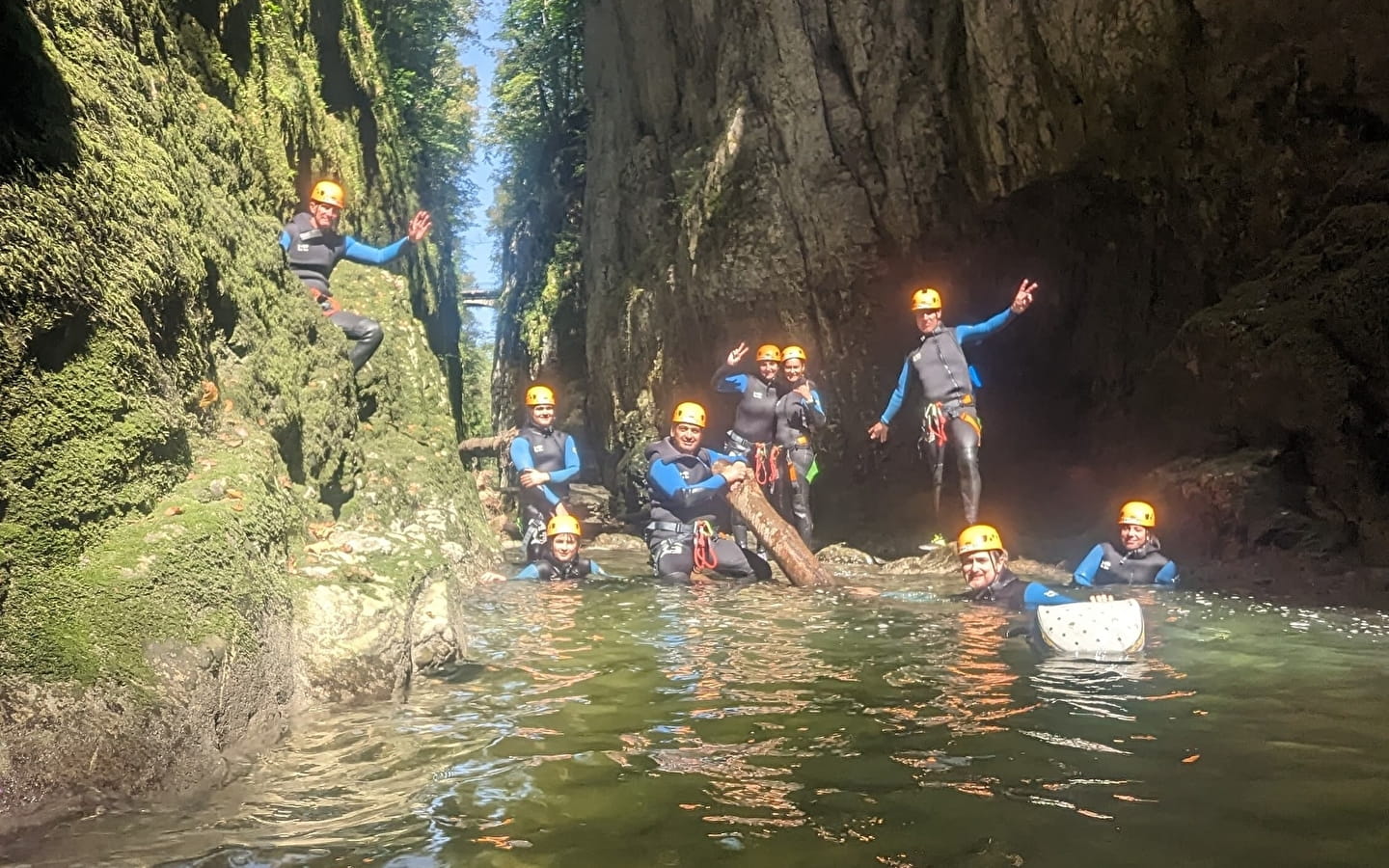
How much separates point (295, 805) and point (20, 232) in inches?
91.0

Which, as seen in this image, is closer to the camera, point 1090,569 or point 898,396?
point 1090,569

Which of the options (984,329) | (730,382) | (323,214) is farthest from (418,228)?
(984,329)

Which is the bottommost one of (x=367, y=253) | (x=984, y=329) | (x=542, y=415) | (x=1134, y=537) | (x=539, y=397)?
(x=1134, y=537)

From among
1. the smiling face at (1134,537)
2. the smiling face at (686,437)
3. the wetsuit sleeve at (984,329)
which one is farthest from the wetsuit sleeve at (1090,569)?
the smiling face at (686,437)

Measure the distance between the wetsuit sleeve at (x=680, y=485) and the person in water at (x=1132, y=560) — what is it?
3.77m

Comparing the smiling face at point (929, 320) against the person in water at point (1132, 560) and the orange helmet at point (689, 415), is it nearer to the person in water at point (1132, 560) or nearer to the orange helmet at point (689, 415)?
the orange helmet at point (689, 415)

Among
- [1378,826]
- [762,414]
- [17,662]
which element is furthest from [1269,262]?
[17,662]

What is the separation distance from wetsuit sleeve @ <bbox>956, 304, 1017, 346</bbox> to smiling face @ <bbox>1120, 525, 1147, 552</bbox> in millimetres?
2933

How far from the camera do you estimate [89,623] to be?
319 centimetres

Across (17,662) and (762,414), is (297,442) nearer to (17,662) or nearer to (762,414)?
(17,662)

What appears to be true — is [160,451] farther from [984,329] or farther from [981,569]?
[984,329]

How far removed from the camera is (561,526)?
32.1 feet

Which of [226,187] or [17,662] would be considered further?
[226,187]

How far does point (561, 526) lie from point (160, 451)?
5897mm
